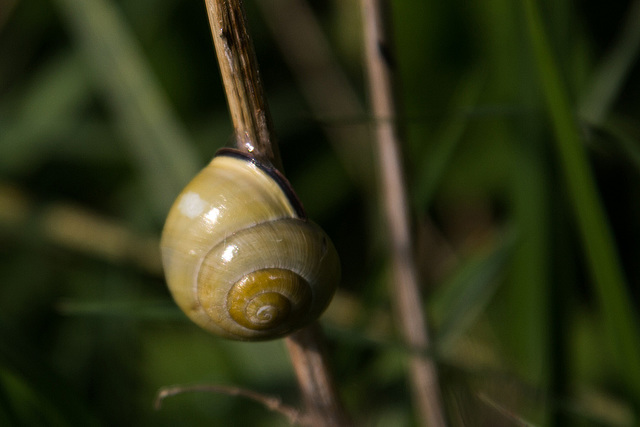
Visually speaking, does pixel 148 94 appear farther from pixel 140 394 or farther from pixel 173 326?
pixel 140 394

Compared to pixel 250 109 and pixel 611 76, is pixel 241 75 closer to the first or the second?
pixel 250 109

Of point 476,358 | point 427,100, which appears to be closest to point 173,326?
point 476,358

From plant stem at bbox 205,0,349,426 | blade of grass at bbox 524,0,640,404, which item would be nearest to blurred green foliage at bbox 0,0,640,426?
blade of grass at bbox 524,0,640,404

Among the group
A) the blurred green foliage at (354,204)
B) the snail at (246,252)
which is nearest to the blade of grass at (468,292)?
the blurred green foliage at (354,204)

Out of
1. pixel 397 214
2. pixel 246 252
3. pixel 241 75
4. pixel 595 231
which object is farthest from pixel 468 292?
pixel 241 75

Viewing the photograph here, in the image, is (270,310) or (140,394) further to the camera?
(140,394)

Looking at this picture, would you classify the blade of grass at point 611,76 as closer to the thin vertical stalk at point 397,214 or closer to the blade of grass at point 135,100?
the thin vertical stalk at point 397,214
